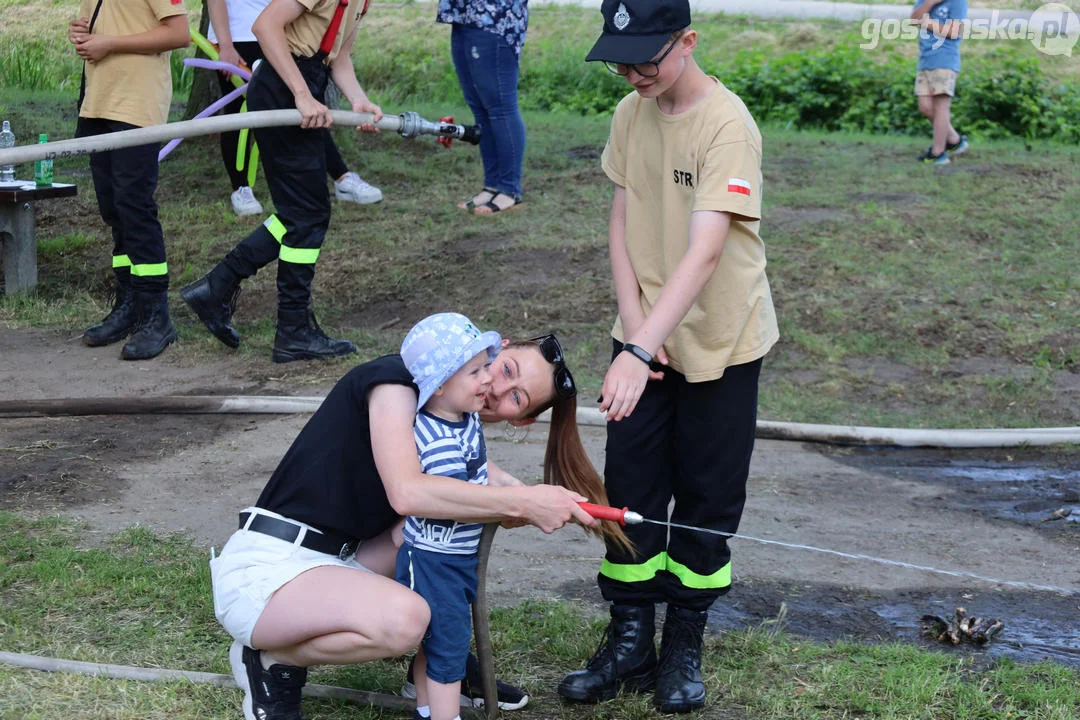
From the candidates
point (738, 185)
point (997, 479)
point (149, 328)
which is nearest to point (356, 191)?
point (149, 328)

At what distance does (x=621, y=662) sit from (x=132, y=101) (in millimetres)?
3841

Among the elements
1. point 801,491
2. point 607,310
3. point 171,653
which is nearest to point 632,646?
point 171,653

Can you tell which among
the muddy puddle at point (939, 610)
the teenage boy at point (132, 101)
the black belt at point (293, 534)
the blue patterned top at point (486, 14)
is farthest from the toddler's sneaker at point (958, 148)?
A: the black belt at point (293, 534)

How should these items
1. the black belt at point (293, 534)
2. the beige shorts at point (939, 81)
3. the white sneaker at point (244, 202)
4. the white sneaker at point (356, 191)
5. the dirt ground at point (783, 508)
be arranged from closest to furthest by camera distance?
1. the black belt at point (293, 534)
2. the dirt ground at point (783, 508)
3. the white sneaker at point (244, 202)
4. the white sneaker at point (356, 191)
5. the beige shorts at point (939, 81)

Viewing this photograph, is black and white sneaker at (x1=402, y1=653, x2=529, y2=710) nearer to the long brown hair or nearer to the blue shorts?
the blue shorts

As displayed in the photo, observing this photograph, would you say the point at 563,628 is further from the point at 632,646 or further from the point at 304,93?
the point at 304,93

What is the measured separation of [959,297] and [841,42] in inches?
340

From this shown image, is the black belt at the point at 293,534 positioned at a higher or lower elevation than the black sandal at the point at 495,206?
higher

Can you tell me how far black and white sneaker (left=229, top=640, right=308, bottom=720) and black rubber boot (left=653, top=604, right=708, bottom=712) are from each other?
0.92 metres

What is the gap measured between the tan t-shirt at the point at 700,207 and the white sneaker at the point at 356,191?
5470mm

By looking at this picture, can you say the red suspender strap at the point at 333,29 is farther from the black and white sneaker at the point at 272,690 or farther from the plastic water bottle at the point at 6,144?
the black and white sneaker at the point at 272,690

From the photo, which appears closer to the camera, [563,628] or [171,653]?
[171,653]

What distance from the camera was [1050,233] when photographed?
26.1 ft

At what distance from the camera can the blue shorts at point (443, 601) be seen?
2799 mm
